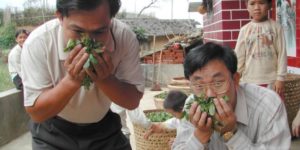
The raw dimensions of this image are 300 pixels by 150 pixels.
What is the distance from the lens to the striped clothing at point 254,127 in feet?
6.48

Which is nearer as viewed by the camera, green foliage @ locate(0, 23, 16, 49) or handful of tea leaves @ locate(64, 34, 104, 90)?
handful of tea leaves @ locate(64, 34, 104, 90)

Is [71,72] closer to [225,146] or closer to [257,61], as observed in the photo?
[225,146]

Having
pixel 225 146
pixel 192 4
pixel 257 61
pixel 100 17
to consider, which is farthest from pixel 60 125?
pixel 192 4

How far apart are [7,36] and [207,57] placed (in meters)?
5.51

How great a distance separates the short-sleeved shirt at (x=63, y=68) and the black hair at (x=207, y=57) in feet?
0.88

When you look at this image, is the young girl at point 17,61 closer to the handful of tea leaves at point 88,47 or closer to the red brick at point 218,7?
the red brick at point 218,7

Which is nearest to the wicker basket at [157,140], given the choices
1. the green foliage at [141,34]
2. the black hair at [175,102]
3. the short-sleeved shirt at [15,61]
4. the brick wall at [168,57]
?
the black hair at [175,102]

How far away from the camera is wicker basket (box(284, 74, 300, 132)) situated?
4.20 meters

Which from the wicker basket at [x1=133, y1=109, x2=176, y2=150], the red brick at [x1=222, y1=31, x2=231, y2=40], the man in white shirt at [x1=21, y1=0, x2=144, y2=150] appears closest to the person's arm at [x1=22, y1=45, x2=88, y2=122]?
the man in white shirt at [x1=21, y1=0, x2=144, y2=150]

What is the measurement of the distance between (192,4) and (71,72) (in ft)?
29.8

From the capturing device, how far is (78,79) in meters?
1.77

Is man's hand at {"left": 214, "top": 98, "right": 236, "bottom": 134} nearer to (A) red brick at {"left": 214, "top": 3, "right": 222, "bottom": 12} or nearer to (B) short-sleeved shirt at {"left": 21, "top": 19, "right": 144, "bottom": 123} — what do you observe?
(B) short-sleeved shirt at {"left": 21, "top": 19, "right": 144, "bottom": 123}

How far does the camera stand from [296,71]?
4.74m

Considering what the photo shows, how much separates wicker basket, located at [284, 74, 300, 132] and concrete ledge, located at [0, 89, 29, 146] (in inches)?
148
